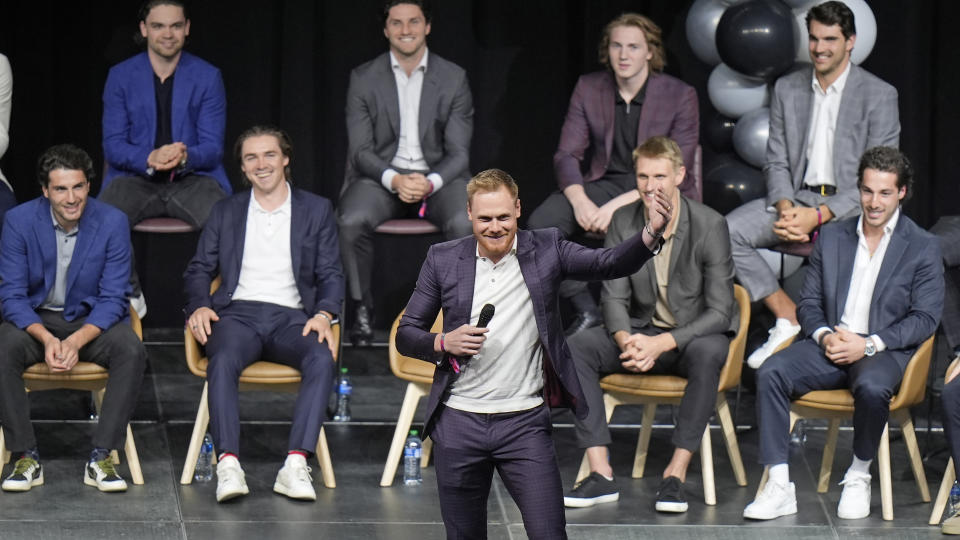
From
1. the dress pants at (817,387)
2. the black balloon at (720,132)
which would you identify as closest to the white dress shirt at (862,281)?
the dress pants at (817,387)

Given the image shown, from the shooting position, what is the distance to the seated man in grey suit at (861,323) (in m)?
5.36

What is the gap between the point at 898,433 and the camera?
6.32 m

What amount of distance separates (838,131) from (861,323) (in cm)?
103

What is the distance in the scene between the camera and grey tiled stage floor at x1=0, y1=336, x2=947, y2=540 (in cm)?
518

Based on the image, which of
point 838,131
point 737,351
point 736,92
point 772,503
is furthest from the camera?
point 736,92

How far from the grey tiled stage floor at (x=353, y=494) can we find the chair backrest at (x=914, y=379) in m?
0.39

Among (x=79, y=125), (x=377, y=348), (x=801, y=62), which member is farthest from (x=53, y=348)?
(x=801, y=62)

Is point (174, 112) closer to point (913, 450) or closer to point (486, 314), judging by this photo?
point (486, 314)

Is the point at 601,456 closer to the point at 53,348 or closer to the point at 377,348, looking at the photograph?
the point at 377,348

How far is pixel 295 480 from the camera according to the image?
5.43 m

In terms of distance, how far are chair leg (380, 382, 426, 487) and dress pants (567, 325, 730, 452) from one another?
635 mm

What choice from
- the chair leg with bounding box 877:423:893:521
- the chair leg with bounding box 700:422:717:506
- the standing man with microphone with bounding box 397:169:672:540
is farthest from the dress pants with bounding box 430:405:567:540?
the chair leg with bounding box 877:423:893:521

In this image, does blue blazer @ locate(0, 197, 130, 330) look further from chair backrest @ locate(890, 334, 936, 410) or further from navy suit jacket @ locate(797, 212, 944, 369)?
chair backrest @ locate(890, 334, 936, 410)

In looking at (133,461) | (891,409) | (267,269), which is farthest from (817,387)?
(133,461)
